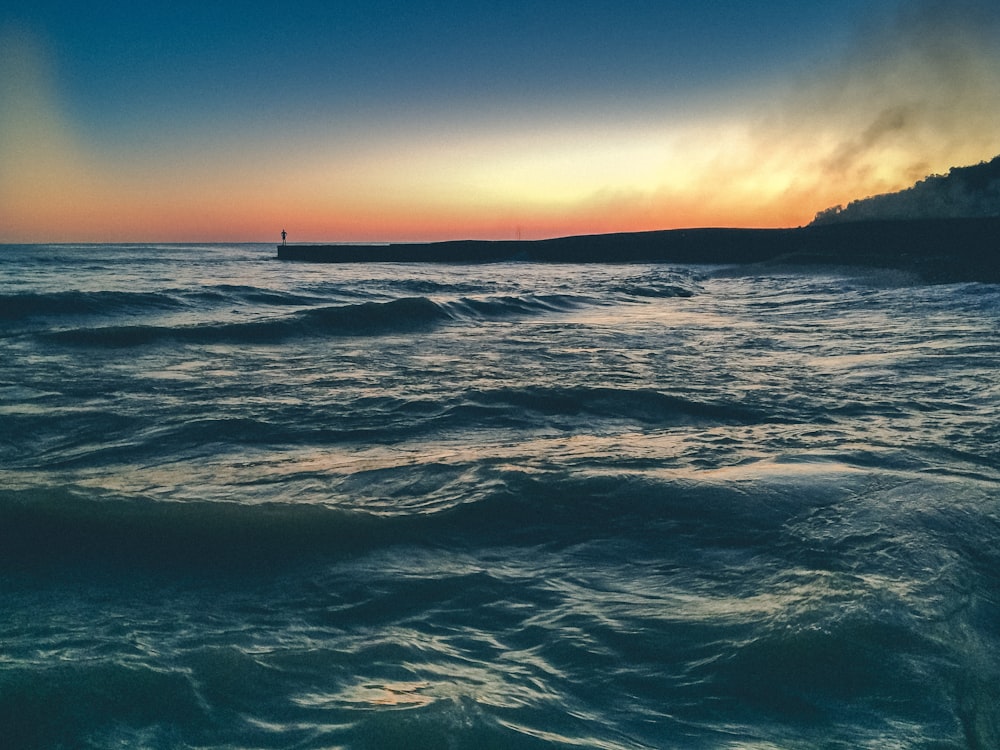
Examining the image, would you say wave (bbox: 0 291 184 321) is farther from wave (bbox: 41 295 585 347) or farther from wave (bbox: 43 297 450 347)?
wave (bbox: 43 297 450 347)

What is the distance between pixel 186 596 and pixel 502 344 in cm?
608

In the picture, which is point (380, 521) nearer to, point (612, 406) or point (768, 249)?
point (612, 406)

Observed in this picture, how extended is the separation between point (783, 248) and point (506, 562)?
42623mm

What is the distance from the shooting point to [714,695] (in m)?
1.56

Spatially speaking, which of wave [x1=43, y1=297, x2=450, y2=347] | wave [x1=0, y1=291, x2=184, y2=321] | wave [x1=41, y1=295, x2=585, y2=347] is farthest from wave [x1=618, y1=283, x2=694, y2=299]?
wave [x1=0, y1=291, x2=184, y2=321]

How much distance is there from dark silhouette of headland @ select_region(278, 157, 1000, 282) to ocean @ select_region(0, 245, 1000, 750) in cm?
1443

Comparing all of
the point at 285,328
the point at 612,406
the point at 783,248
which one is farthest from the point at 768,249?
the point at 612,406

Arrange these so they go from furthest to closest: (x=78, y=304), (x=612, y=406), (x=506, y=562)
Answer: (x=78, y=304) < (x=612, y=406) < (x=506, y=562)

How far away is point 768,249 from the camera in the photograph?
1628 inches

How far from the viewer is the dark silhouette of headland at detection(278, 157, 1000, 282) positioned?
21.6 m

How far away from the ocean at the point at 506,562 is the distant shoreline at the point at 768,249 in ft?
45.1

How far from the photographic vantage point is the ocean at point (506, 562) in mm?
1488

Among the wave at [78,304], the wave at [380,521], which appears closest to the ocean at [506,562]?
the wave at [380,521]

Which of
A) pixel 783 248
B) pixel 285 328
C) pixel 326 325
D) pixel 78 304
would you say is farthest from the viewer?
pixel 783 248
